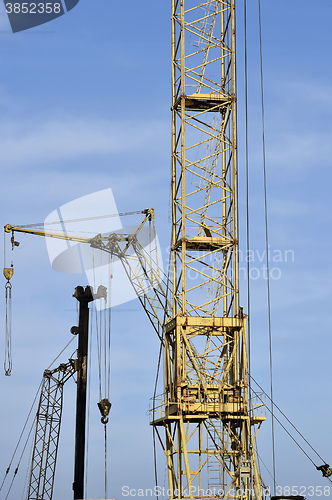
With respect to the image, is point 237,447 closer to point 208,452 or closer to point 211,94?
point 208,452

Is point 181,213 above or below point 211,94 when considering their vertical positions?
below

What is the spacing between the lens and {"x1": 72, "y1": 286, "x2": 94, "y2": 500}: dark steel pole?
4703 centimetres

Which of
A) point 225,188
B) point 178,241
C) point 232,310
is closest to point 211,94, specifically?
point 225,188

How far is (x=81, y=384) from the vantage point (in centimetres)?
4884

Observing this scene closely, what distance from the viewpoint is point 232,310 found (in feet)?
170

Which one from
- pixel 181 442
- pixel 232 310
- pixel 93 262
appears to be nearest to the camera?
pixel 181 442

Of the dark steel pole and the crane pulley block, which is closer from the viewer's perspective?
the dark steel pole

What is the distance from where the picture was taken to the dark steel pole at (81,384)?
154ft

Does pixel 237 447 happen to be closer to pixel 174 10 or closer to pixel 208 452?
pixel 208 452

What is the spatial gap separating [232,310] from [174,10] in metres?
24.3

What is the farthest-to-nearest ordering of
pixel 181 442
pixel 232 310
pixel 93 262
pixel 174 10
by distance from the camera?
pixel 93 262, pixel 174 10, pixel 232 310, pixel 181 442

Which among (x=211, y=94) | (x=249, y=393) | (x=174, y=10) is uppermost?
(x=174, y=10)

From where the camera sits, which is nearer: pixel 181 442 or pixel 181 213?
pixel 181 442

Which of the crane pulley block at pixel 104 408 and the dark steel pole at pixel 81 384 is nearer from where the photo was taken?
the dark steel pole at pixel 81 384
